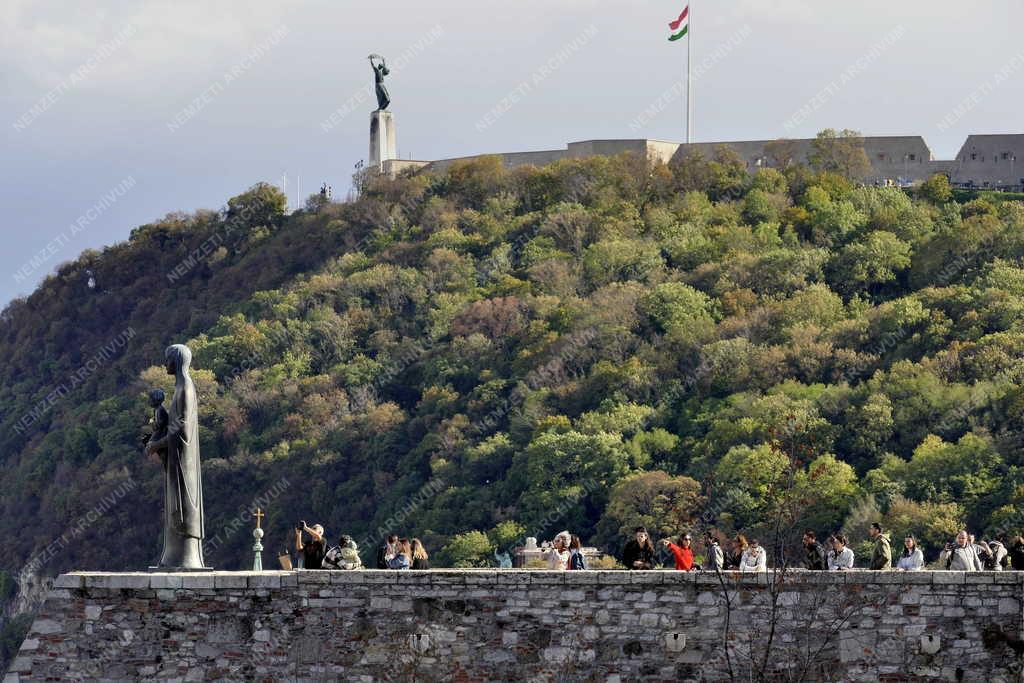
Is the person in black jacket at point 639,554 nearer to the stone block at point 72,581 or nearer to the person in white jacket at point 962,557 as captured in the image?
the person in white jacket at point 962,557

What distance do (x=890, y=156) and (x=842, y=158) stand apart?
9.68ft

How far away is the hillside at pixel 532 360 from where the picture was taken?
251 feet

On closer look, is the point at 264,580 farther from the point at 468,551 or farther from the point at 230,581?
the point at 468,551

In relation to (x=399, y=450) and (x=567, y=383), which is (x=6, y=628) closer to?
(x=399, y=450)

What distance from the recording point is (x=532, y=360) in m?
96.1

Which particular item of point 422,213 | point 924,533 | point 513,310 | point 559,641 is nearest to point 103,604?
point 559,641

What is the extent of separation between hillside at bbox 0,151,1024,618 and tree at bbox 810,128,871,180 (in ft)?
6.61

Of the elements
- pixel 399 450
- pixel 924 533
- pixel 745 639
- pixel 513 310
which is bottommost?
pixel 745 639

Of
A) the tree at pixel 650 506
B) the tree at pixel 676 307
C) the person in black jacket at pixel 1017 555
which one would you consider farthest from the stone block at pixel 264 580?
the tree at pixel 676 307

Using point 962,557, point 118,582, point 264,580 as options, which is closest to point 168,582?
point 118,582

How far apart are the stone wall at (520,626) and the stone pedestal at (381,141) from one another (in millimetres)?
96284

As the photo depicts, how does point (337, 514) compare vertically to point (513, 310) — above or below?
below

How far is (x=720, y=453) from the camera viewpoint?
77.6 metres

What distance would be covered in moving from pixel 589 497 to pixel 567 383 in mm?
14311
